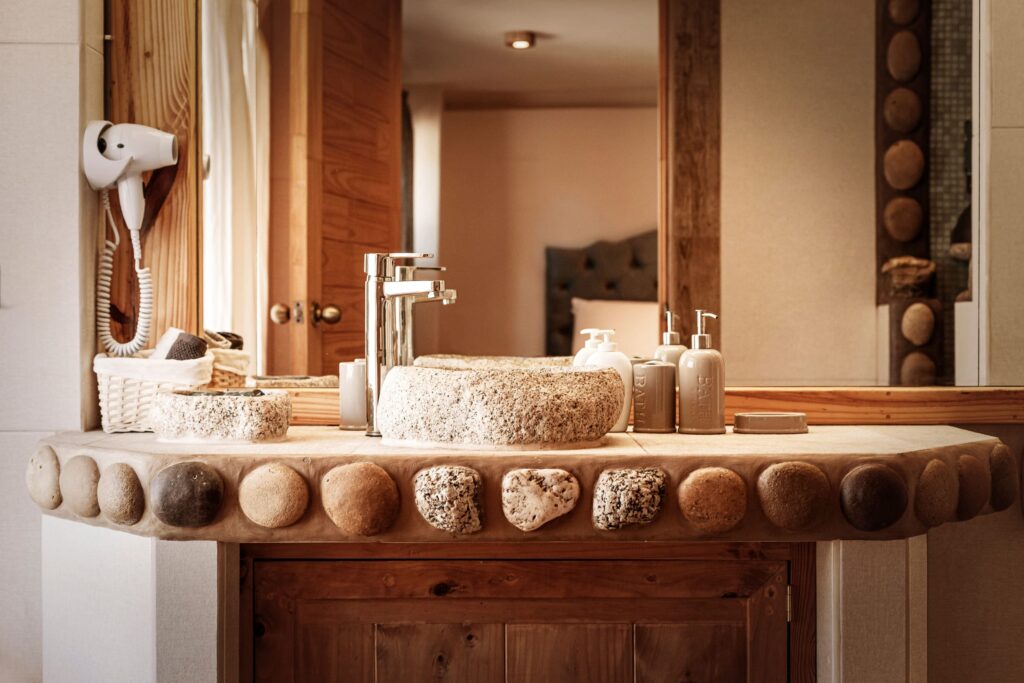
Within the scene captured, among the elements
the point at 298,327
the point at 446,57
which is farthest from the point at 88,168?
the point at 446,57

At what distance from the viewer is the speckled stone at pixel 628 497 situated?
1.12m

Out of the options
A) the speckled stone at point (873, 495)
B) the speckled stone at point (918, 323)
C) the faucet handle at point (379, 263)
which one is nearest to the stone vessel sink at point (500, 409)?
the faucet handle at point (379, 263)

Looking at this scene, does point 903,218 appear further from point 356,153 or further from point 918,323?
point 356,153

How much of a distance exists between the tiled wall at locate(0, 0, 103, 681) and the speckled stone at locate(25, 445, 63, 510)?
157 millimetres

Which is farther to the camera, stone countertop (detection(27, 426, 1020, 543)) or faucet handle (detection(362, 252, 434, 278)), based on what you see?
faucet handle (detection(362, 252, 434, 278))

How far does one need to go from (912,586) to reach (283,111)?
1227 millimetres

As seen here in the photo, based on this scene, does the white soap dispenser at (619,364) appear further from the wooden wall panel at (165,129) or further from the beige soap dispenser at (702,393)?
the wooden wall panel at (165,129)

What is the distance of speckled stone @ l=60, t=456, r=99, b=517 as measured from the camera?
47.8 inches

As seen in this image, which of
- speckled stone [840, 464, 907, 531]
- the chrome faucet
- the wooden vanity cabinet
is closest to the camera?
speckled stone [840, 464, 907, 531]

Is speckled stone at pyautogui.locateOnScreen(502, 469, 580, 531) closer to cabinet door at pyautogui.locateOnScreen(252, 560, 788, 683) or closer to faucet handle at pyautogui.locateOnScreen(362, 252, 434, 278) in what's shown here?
cabinet door at pyautogui.locateOnScreen(252, 560, 788, 683)

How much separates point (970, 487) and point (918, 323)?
0.38 metres

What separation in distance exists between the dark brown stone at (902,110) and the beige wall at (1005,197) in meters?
0.12

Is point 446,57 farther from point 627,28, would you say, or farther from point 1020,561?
point 1020,561

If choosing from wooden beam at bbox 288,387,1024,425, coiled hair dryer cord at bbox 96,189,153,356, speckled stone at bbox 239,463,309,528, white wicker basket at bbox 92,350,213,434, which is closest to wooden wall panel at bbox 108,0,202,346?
coiled hair dryer cord at bbox 96,189,153,356
